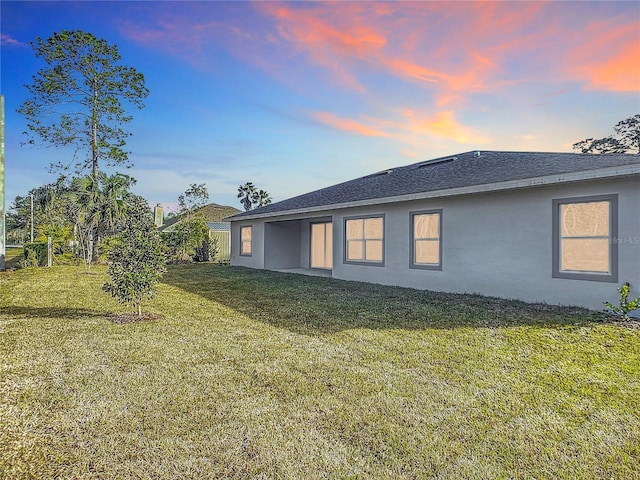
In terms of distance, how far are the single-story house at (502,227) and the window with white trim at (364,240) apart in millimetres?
31

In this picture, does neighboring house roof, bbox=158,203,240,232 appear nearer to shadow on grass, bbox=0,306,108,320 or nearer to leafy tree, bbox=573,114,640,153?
shadow on grass, bbox=0,306,108,320

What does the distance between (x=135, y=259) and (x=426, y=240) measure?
22.0ft

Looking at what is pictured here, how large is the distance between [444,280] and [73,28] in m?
22.1

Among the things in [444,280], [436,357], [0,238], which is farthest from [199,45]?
[0,238]

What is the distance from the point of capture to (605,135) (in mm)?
Answer: 25969

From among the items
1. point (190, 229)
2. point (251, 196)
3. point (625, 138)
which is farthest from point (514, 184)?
point (251, 196)

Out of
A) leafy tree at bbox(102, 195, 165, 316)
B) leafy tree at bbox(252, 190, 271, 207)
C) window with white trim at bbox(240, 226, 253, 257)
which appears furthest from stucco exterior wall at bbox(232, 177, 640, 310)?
leafy tree at bbox(252, 190, 271, 207)

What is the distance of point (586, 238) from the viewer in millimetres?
6820

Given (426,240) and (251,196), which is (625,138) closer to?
(426,240)

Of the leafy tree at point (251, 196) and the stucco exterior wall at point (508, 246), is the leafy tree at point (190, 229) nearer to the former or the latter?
the stucco exterior wall at point (508, 246)

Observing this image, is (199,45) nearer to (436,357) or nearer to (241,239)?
(241,239)

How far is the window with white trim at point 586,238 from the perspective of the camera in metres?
6.48

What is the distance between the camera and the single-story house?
21.2ft

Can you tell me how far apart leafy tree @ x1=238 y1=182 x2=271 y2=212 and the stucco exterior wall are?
1095 inches
